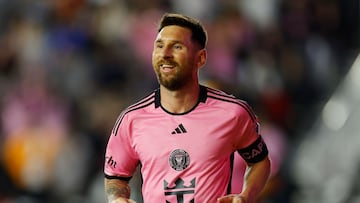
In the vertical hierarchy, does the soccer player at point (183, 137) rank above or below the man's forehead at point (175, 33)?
below

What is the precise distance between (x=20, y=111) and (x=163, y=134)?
6.22 m

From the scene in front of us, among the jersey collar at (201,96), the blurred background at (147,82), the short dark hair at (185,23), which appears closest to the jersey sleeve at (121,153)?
the jersey collar at (201,96)

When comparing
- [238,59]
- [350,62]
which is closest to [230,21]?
[238,59]

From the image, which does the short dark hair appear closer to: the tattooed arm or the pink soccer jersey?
the pink soccer jersey

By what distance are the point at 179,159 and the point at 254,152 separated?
1.51 feet

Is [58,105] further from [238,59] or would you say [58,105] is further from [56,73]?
[238,59]

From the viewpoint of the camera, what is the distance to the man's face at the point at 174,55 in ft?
19.4

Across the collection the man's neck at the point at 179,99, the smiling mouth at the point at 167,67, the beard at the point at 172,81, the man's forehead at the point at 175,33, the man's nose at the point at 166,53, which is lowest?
the man's neck at the point at 179,99

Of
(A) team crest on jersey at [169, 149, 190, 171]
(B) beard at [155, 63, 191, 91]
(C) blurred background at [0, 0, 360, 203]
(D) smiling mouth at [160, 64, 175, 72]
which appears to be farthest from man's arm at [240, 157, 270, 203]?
(C) blurred background at [0, 0, 360, 203]

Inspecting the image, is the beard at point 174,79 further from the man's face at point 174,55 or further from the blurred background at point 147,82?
the blurred background at point 147,82

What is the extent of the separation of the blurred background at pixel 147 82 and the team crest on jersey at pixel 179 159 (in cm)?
494

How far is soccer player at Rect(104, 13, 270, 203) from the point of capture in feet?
19.5

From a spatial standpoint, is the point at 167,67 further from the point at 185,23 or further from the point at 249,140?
the point at 249,140

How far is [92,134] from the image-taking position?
38.1 feet
